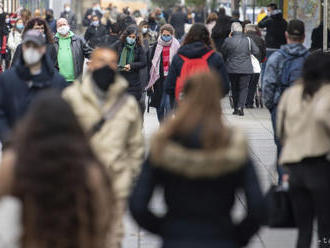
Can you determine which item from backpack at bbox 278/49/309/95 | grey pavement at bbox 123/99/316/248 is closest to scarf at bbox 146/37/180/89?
grey pavement at bbox 123/99/316/248

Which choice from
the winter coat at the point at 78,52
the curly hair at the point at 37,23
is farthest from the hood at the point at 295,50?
the winter coat at the point at 78,52

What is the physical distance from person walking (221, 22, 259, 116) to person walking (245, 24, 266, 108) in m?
0.69

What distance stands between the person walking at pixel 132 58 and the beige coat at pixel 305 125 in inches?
249

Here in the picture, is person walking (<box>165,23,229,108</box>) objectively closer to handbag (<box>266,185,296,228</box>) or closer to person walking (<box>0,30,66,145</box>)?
person walking (<box>0,30,66,145</box>)

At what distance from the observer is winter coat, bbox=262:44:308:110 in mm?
9062

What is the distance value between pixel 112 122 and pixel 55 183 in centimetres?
208

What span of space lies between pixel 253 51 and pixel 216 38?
4279mm

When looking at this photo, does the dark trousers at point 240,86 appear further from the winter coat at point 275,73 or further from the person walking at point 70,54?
the winter coat at point 275,73

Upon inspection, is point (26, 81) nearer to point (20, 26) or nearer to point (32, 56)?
point (32, 56)

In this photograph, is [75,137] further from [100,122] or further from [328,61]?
[328,61]

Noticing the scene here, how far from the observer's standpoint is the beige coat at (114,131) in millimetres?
5910

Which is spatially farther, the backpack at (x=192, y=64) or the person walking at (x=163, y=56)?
the person walking at (x=163, y=56)

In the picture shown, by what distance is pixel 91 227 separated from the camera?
12.9 feet

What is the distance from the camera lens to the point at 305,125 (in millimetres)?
6555
